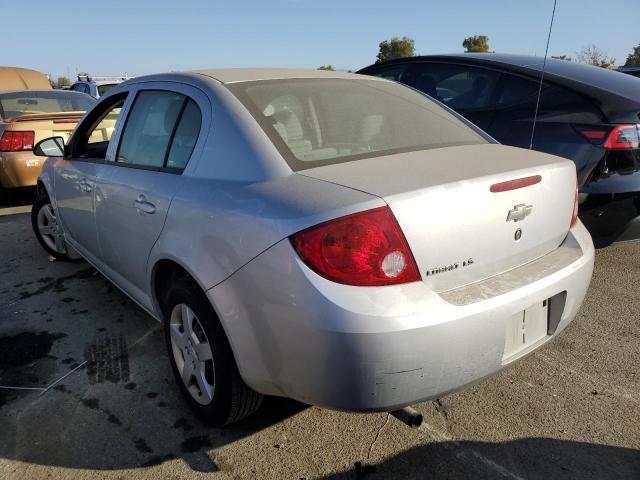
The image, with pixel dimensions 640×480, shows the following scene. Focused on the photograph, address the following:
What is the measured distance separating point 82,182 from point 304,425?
83.5 inches

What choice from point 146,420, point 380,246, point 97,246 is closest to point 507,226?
point 380,246

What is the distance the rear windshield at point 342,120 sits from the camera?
214 cm

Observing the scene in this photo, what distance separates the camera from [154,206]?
2402 millimetres

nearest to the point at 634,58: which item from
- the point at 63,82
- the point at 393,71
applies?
the point at 393,71

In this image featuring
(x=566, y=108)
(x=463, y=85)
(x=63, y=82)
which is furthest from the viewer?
(x=63, y=82)

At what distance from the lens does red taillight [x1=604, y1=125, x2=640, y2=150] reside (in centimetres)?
336

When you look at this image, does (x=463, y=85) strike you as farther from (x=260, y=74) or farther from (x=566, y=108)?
(x=260, y=74)

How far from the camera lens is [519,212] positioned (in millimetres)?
1993

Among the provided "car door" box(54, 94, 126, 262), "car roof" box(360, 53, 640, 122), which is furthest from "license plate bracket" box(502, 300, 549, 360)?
"car door" box(54, 94, 126, 262)

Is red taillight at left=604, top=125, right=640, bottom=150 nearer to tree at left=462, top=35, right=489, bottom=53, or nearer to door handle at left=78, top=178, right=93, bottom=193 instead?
door handle at left=78, top=178, right=93, bottom=193

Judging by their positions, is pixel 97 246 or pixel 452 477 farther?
pixel 97 246

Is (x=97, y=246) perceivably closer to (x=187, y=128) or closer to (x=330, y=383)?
(x=187, y=128)

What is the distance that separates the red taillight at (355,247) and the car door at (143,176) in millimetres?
904

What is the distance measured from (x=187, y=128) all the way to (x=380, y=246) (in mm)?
1222
